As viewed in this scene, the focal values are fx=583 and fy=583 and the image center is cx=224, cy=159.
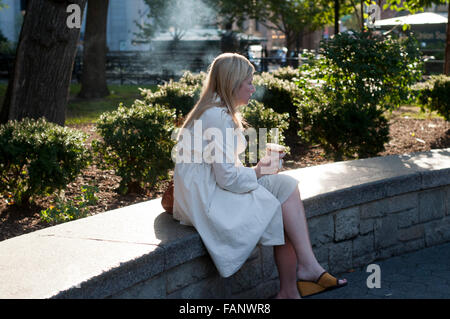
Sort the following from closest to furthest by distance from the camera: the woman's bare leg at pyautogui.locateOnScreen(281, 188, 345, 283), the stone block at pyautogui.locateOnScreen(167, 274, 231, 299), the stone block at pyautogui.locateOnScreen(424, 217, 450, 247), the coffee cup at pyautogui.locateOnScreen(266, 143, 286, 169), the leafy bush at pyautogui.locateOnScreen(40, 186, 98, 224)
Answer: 1. the stone block at pyautogui.locateOnScreen(167, 274, 231, 299)
2. the woman's bare leg at pyautogui.locateOnScreen(281, 188, 345, 283)
3. the coffee cup at pyautogui.locateOnScreen(266, 143, 286, 169)
4. the leafy bush at pyautogui.locateOnScreen(40, 186, 98, 224)
5. the stone block at pyautogui.locateOnScreen(424, 217, 450, 247)

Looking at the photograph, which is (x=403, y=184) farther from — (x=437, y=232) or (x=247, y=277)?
(x=247, y=277)

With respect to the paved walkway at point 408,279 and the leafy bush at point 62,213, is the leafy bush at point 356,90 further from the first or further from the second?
the leafy bush at point 62,213

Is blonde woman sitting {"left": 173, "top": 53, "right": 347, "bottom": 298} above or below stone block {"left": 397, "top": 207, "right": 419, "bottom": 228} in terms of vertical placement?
above

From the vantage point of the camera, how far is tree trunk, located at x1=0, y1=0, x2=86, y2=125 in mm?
6500

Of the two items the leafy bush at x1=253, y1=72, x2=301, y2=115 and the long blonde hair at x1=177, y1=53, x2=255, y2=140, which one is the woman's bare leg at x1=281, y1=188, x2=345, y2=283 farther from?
the leafy bush at x1=253, y1=72, x2=301, y2=115

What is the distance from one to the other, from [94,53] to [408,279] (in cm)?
1273

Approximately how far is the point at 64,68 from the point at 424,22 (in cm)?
2062

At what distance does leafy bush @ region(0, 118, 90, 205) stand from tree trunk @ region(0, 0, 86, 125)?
4.93 feet

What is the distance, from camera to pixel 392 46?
7680 mm

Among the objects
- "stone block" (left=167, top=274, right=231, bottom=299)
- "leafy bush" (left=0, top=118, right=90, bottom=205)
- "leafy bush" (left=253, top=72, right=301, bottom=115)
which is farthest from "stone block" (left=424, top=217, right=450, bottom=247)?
"leafy bush" (left=253, top=72, right=301, bottom=115)

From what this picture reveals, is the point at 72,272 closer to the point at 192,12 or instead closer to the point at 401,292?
the point at 401,292

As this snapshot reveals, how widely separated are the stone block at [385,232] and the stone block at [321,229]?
500 mm
